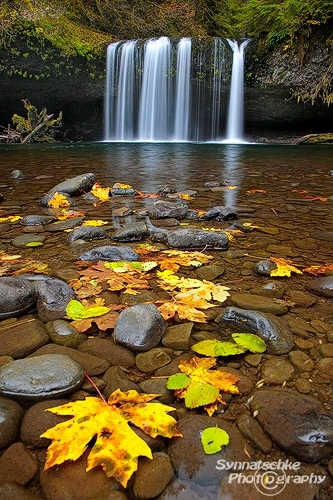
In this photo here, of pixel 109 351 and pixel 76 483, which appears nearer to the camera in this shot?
pixel 76 483

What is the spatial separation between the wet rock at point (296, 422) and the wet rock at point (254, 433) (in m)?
0.02

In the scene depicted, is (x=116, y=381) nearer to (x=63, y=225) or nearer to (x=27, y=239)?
(x=27, y=239)

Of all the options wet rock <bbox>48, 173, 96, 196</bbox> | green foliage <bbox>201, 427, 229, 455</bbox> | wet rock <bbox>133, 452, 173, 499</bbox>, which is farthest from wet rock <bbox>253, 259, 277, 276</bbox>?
wet rock <bbox>48, 173, 96, 196</bbox>

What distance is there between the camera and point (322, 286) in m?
2.03

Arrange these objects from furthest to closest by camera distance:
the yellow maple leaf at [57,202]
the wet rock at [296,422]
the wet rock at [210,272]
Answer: the yellow maple leaf at [57,202] < the wet rock at [210,272] < the wet rock at [296,422]

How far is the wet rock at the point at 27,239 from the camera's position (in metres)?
2.77

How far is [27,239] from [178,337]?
71.1 inches

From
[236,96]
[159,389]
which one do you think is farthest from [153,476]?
[236,96]

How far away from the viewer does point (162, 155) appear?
31.4 feet

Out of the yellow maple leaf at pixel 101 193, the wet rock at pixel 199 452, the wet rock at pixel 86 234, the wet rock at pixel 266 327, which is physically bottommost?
the wet rock at pixel 199 452

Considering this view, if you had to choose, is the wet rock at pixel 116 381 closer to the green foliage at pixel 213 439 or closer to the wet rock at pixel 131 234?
the green foliage at pixel 213 439

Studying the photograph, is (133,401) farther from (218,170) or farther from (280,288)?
(218,170)

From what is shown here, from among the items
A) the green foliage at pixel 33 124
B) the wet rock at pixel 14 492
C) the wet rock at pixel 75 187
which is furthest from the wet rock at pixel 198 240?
the green foliage at pixel 33 124

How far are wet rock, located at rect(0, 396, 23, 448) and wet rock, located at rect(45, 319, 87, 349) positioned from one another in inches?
14.8
